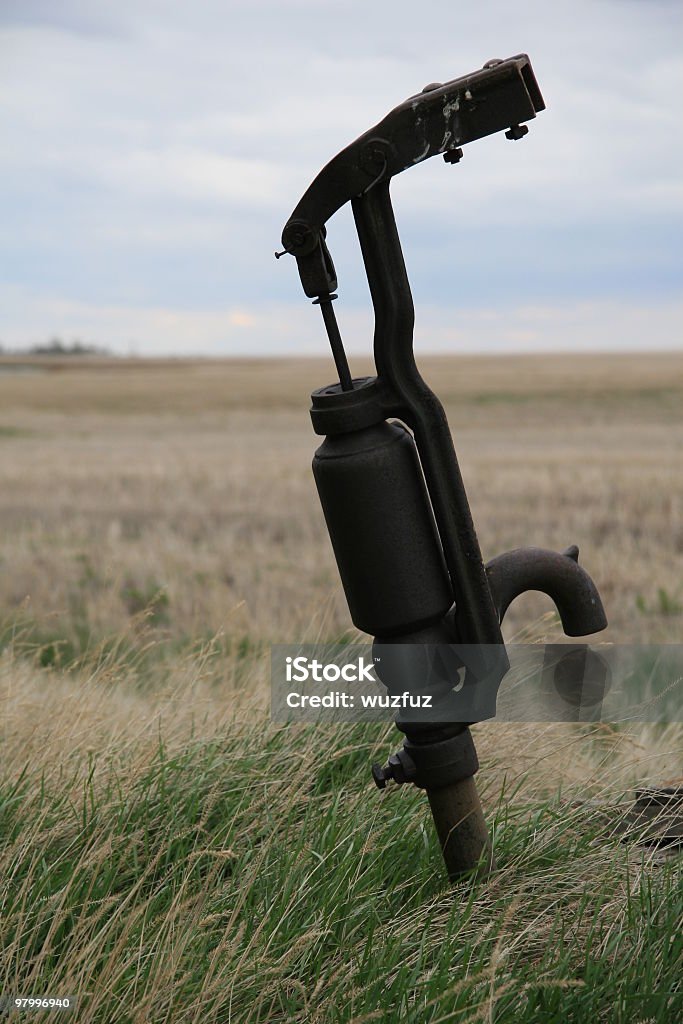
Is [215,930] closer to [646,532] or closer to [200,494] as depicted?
[646,532]

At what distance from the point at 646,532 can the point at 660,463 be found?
257 inches

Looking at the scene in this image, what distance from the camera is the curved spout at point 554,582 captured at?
233cm

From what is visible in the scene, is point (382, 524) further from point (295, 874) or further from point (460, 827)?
point (295, 874)

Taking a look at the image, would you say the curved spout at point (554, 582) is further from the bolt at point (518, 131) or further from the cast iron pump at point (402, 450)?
the bolt at point (518, 131)

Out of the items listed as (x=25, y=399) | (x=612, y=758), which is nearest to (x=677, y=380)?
(x=25, y=399)

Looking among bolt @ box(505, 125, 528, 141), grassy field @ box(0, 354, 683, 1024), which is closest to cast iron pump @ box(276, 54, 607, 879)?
bolt @ box(505, 125, 528, 141)

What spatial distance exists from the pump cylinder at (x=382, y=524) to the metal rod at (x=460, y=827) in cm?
41

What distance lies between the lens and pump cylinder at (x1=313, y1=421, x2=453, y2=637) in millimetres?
2092

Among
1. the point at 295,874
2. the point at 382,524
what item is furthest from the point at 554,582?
the point at 295,874

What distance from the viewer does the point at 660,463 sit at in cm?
1698

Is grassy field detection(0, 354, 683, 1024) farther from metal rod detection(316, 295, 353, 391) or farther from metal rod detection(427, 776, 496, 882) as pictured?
metal rod detection(316, 295, 353, 391)

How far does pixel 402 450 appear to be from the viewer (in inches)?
83.7

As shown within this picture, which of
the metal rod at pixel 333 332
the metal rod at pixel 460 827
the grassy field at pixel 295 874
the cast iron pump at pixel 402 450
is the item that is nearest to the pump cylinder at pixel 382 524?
the cast iron pump at pixel 402 450

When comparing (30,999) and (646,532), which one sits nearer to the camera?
(30,999)
